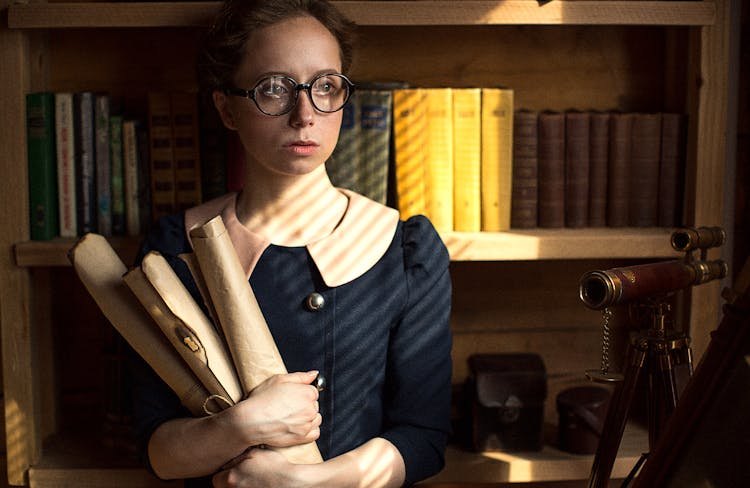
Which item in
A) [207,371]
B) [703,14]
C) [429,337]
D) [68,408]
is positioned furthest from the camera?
[68,408]

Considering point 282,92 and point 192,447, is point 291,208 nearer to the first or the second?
point 282,92

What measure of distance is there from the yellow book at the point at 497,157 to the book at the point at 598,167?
0.17 m

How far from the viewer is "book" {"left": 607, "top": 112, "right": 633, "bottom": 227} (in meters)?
1.72

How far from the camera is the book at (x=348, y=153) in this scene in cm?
166

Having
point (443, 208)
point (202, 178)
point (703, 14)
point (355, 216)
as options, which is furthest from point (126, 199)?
point (703, 14)

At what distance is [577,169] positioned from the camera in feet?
5.68

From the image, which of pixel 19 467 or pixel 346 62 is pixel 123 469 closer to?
pixel 19 467

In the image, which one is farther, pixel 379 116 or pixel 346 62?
pixel 379 116

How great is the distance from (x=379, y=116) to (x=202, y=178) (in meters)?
0.37

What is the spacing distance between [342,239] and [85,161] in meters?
0.57

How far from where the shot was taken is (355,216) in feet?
4.87

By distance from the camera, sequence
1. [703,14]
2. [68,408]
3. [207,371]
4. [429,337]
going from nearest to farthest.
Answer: [207,371] → [429,337] → [703,14] → [68,408]

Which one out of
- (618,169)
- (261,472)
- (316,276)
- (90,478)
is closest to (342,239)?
(316,276)

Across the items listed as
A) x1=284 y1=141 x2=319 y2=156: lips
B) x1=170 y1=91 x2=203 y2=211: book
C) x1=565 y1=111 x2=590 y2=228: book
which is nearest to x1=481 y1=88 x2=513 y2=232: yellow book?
x1=565 y1=111 x2=590 y2=228: book
